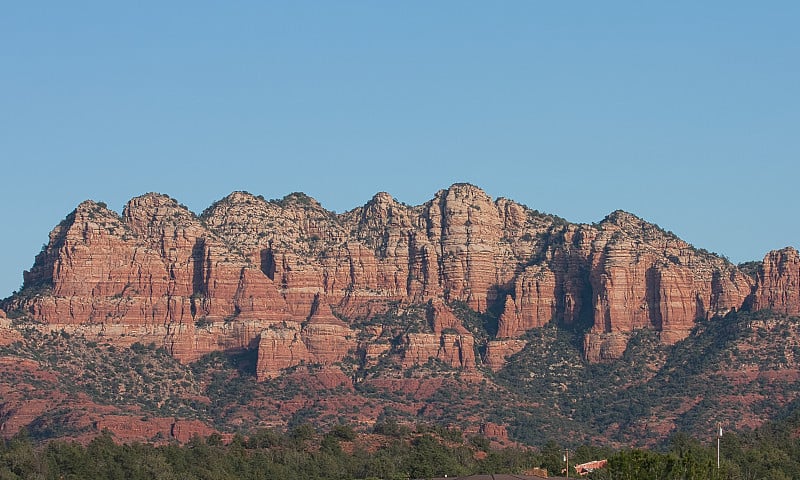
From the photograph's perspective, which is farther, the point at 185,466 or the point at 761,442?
the point at 761,442

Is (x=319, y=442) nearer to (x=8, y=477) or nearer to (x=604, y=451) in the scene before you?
(x=604, y=451)

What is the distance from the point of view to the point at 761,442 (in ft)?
593

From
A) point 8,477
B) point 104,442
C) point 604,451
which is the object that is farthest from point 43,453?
point 604,451

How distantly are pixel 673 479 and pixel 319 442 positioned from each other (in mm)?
63250

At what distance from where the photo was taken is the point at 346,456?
178 metres

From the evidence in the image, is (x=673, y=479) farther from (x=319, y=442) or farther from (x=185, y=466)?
(x=319, y=442)

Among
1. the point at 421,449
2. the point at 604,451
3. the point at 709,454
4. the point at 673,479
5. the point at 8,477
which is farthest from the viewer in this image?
the point at 604,451

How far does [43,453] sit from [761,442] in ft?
195

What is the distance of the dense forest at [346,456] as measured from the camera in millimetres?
157500

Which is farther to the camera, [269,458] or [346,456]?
[346,456]

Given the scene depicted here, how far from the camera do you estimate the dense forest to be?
15750 centimetres

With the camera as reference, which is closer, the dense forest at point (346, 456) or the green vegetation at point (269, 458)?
the dense forest at point (346, 456)

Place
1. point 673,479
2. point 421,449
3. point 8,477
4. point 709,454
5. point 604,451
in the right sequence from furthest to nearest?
point 604,451, point 421,449, point 709,454, point 8,477, point 673,479

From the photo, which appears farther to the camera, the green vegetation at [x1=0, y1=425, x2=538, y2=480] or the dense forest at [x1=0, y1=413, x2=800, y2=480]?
the green vegetation at [x1=0, y1=425, x2=538, y2=480]
